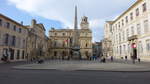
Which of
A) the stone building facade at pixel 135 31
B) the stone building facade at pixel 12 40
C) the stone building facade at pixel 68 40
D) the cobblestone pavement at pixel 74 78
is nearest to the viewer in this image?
the cobblestone pavement at pixel 74 78

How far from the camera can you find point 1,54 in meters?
34.7

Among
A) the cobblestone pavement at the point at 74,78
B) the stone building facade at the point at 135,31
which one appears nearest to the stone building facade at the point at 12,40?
the cobblestone pavement at the point at 74,78

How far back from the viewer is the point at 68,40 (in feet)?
284

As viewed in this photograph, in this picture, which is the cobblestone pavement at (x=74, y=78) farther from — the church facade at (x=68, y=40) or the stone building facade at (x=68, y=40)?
the church facade at (x=68, y=40)

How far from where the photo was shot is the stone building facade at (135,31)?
34812 mm

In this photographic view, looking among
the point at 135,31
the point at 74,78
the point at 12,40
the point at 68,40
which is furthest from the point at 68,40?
the point at 74,78

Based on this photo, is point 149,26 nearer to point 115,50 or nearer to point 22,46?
point 115,50

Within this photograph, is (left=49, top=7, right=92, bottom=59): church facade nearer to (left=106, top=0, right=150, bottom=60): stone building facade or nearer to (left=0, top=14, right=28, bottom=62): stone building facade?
(left=106, top=0, right=150, bottom=60): stone building facade

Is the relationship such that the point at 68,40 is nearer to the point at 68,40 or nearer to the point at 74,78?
the point at 68,40

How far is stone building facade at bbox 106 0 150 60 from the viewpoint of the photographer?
34.8 m

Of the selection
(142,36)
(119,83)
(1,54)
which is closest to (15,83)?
(119,83)

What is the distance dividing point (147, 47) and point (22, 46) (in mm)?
36427

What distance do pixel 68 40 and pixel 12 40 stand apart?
160ft

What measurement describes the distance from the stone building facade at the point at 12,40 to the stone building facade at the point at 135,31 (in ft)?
106
